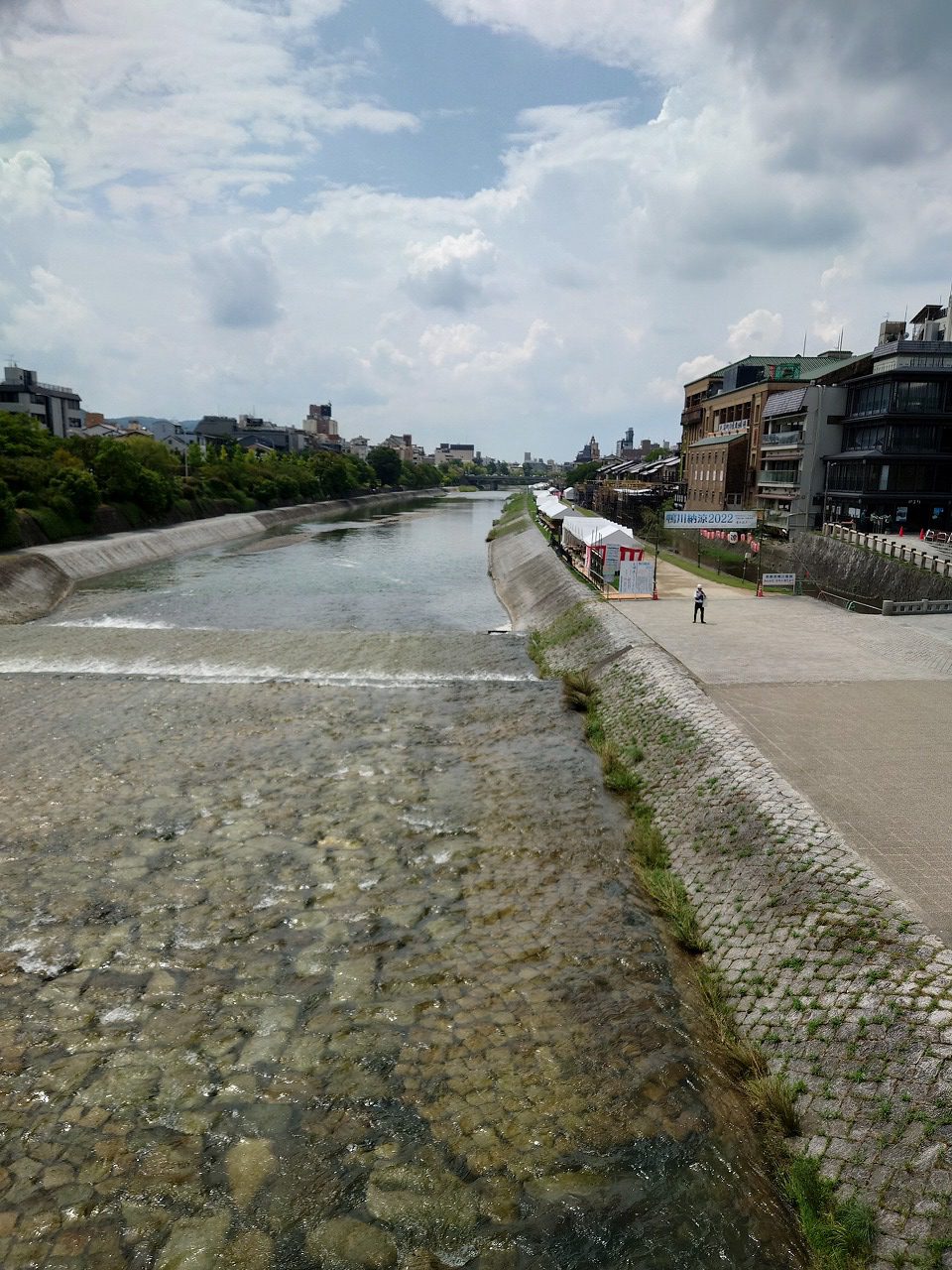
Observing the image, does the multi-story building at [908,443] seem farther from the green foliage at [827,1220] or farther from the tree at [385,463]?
the tree at [385,463]

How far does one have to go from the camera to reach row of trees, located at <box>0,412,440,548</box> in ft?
159

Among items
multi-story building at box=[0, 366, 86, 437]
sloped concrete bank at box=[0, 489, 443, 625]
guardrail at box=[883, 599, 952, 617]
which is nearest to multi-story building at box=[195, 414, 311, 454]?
multi-story building at box=[0, 366, 86, 437]

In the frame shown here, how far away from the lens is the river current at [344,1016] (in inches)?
260

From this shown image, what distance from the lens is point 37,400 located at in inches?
3829

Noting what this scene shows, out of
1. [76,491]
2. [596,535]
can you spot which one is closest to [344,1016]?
[596,535]

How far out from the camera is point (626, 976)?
9.66 m

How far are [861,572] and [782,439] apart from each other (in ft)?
69.4

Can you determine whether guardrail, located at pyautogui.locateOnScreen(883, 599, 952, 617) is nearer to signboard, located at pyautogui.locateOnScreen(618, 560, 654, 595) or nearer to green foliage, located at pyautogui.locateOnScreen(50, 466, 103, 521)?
signboard, located at pyautogui.locateOnScreen(618, 560, 654, 595)

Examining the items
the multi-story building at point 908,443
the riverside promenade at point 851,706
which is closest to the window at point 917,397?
the multi-story building at point 908,443

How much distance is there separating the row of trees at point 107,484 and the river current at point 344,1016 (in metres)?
35.2

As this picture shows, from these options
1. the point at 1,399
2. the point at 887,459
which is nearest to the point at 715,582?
the point at 887,459

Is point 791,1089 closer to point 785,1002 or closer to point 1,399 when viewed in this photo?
point 785,1002

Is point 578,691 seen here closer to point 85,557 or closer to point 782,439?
point 85,557

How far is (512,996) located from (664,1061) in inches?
75.2
